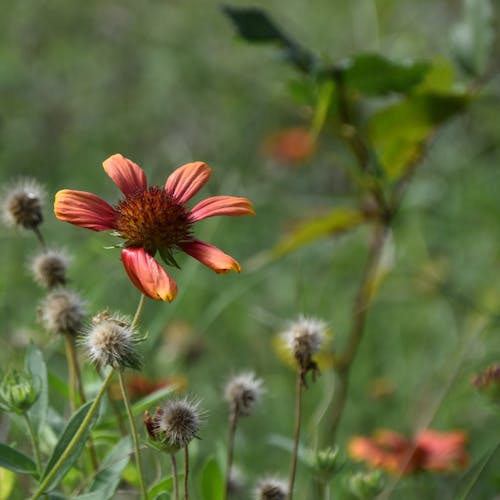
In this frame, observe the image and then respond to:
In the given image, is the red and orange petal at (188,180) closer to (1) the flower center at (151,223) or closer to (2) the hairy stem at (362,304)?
(1) the flower center at (151,223)

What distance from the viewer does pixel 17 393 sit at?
2.37 ft

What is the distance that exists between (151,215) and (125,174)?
6cm

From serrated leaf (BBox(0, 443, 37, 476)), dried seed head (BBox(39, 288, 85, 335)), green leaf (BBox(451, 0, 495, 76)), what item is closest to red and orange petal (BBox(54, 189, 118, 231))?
dried seed head (BBox(39, 288, 85, 335))

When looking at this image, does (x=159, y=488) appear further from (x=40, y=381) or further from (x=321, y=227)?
(x=321, y=227)

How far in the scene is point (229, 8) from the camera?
110cm

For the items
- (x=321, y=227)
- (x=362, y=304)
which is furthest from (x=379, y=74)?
(x=362, y=304)

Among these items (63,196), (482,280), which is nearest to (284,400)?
Answer: (482,280)

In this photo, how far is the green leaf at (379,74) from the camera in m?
1.14

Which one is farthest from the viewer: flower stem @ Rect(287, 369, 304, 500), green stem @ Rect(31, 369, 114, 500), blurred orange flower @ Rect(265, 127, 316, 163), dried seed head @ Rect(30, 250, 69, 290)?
blurred orange flower @ Rect(265, 127, 316, 163)

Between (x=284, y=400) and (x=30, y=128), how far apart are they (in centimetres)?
193

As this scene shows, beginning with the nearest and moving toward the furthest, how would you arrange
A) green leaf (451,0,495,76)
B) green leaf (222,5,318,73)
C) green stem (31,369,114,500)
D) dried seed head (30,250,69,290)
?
green stem (31,369,114,500) < dried seed head (30,250,69,290) < green leaf (222,5,318,73) < green leaf (451,0,495,76)

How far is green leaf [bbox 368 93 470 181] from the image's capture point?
1256 millimetres

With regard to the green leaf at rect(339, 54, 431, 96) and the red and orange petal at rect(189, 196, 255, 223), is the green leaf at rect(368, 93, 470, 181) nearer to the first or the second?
the green leaf at rect(339, 54, 431, 96)

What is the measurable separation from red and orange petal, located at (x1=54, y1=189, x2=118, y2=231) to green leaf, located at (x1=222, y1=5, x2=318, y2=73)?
44 centimetres
